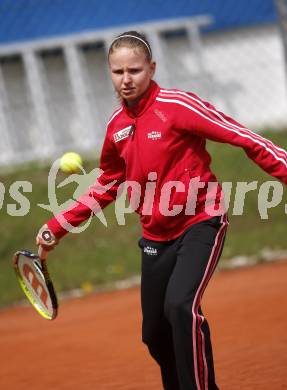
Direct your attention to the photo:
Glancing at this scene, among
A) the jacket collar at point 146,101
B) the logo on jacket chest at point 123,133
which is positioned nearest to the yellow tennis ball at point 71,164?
the logo on jacket chest at point 123,133

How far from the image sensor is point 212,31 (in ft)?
62.5

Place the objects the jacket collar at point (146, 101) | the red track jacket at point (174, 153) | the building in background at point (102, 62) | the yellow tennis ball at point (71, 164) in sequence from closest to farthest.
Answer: the red track jacket at point (174, 153) → the jacket collar at point (146, 101) → the yellow tennis ball at point (71, 164) → the building in background at point (102, 62)

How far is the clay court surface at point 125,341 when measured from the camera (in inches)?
283

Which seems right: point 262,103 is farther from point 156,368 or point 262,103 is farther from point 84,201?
point 84,201

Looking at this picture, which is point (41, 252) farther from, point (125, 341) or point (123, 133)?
point (125, 341)

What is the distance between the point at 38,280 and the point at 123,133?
46.2 inches

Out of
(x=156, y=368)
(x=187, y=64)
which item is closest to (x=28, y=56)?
(x=187, y=64)

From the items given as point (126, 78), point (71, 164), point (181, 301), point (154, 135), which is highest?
point (126, 78)

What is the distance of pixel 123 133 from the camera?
5.58 m

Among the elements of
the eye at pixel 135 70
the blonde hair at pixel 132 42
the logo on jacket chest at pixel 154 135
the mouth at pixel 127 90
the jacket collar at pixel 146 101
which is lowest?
the logo on jacket chest at pixel 154 135

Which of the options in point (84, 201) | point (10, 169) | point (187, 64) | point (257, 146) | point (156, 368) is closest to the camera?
point (257, 146)

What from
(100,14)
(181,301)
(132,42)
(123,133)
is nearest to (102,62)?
(100,14)

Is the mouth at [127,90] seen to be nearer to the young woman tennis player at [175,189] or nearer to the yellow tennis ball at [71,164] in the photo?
the young woman tennis player at [175,189]

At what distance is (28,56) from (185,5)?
121 inches
